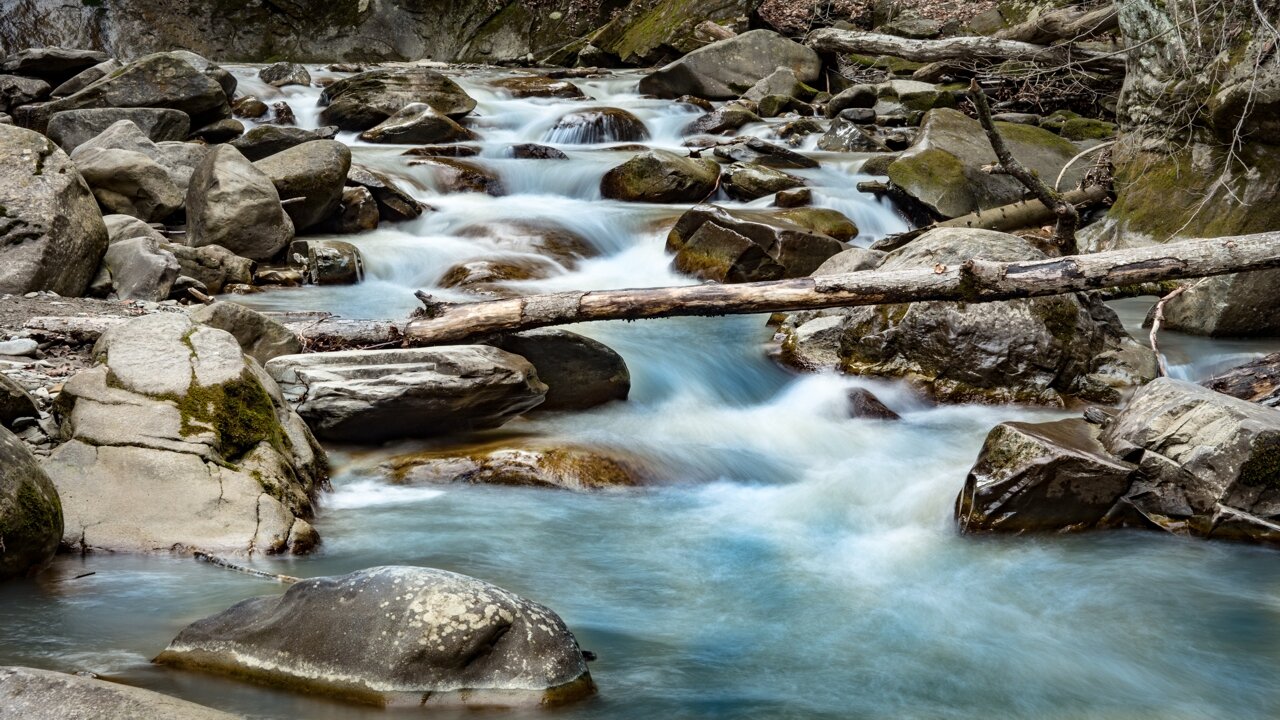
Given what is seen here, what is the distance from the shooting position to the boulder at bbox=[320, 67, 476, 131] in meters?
15.6

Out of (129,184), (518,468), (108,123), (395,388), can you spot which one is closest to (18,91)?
(108,123)

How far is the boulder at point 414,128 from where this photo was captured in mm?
14719

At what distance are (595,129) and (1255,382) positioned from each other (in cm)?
1138

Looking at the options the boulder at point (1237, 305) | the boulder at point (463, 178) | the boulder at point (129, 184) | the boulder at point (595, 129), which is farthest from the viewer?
the boulder at point (595, 129)

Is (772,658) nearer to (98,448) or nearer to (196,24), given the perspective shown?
(98,448)

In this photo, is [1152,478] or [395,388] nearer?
[1152,478]

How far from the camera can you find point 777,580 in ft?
15.6

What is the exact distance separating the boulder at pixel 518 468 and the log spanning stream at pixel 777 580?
0.34ft

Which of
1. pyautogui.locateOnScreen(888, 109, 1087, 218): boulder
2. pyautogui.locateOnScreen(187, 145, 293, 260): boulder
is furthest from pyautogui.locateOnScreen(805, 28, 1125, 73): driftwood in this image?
pyautogui.locateOnScreen(187, 145, 293, 260): boulder

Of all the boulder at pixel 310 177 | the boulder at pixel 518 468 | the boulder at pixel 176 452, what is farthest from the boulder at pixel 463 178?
the boulder at pixel 176 452

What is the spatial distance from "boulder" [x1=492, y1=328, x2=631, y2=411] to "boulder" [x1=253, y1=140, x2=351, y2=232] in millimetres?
4843

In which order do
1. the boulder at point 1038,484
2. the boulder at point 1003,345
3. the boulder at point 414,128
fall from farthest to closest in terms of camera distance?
1. the boulder at point 414,128
2. the boulder at point 1003,345
3. the boulder at point 1038,484

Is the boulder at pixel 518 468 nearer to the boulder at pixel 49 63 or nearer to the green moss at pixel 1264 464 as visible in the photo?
the green moss at pixel 1264 464

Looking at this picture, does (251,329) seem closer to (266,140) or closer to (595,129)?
(266,140)
